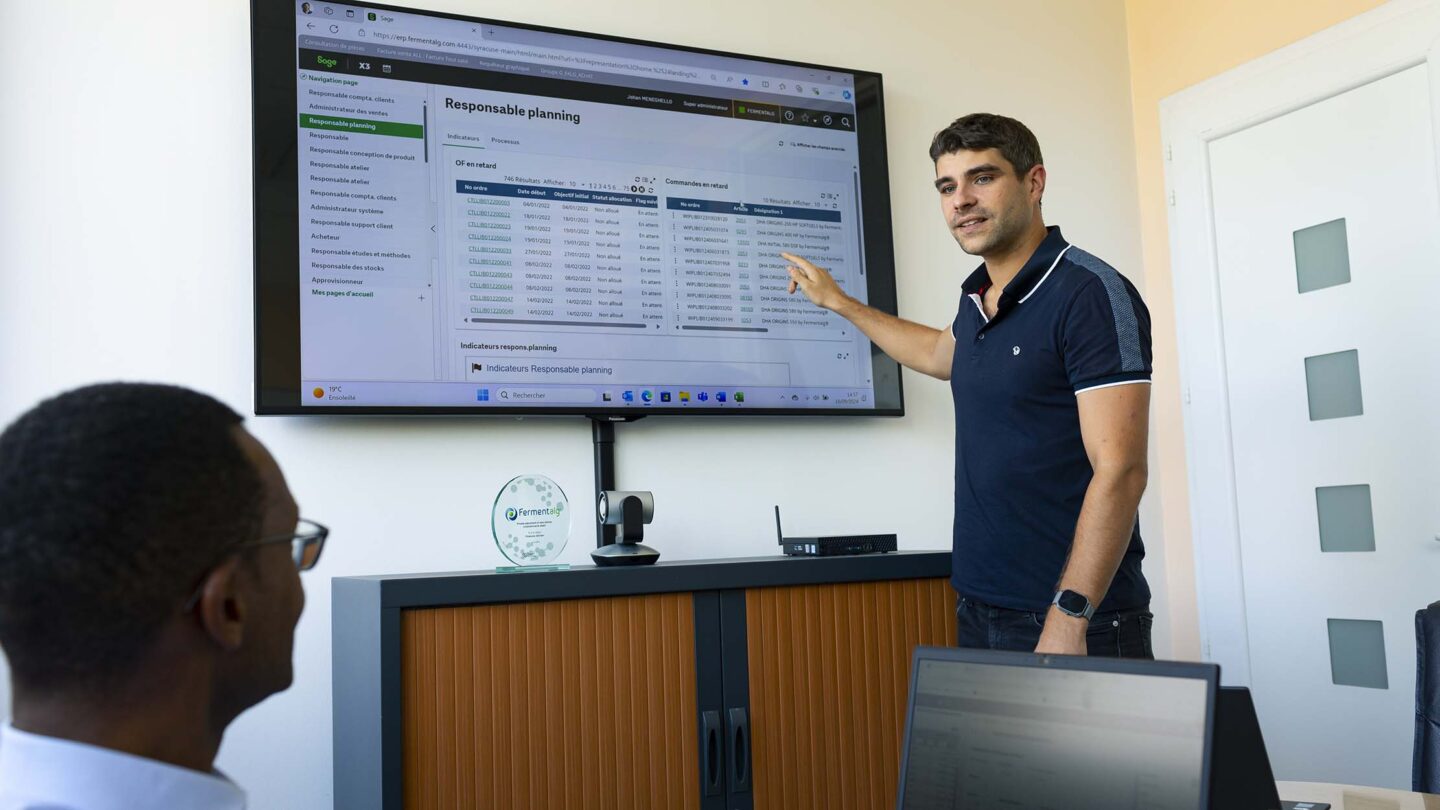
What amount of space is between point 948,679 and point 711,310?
1.78 metres

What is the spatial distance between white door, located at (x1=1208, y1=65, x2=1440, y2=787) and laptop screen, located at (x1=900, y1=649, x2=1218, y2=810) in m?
2.37

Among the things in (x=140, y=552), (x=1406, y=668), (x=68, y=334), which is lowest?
(x=1406, y=668)

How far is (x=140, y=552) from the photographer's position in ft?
2.58

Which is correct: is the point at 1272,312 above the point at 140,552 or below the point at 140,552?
above

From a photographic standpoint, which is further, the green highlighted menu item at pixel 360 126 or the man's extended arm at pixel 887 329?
the man's extended arm at pixel 887 329

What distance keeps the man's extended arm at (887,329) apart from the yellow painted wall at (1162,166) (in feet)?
4.23

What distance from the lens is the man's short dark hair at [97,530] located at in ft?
2.55

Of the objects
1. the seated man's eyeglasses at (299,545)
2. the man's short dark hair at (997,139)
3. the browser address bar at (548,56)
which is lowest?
the seated man's eyeglasses at (299,545)

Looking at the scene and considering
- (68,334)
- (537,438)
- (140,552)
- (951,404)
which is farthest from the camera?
(951,404)

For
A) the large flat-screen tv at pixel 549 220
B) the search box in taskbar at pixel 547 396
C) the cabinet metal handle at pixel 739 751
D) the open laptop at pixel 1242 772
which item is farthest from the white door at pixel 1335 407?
the open laptop at pixel 1242 772

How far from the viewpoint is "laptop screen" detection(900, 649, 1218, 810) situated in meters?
1.06

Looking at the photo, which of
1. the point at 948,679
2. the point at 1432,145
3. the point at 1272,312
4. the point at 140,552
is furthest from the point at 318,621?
the point at 1432,145

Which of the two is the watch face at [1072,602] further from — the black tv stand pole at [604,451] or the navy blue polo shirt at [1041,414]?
the black tv stand pole at [604,451]

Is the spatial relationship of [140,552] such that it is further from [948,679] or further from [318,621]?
[318,621]
